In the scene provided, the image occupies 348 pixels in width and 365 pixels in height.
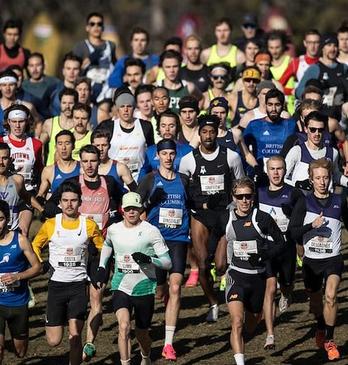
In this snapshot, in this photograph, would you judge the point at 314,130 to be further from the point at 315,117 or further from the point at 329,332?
the point at 329,332

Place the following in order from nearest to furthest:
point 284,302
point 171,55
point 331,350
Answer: point 331,350
point 284,302
point 171,55

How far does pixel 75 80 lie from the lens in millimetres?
24234

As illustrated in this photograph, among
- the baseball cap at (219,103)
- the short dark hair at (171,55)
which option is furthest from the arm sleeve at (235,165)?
the short dark hair at (171,55)

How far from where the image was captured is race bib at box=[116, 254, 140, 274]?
1780 cm

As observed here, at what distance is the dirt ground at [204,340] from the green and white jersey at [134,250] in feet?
4.84

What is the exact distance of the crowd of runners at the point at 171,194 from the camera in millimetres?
17859

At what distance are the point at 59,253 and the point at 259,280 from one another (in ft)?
6.98

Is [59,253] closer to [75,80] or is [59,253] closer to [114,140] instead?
[114,140]

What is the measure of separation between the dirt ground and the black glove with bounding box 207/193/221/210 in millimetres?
1491

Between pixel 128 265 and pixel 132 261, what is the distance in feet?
0.22

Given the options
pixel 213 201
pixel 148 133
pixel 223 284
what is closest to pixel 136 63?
pixel 148 133

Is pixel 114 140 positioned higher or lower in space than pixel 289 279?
higher

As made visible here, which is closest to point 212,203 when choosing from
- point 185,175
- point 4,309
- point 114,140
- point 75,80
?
point 185,175

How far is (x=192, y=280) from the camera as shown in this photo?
2209 cm
